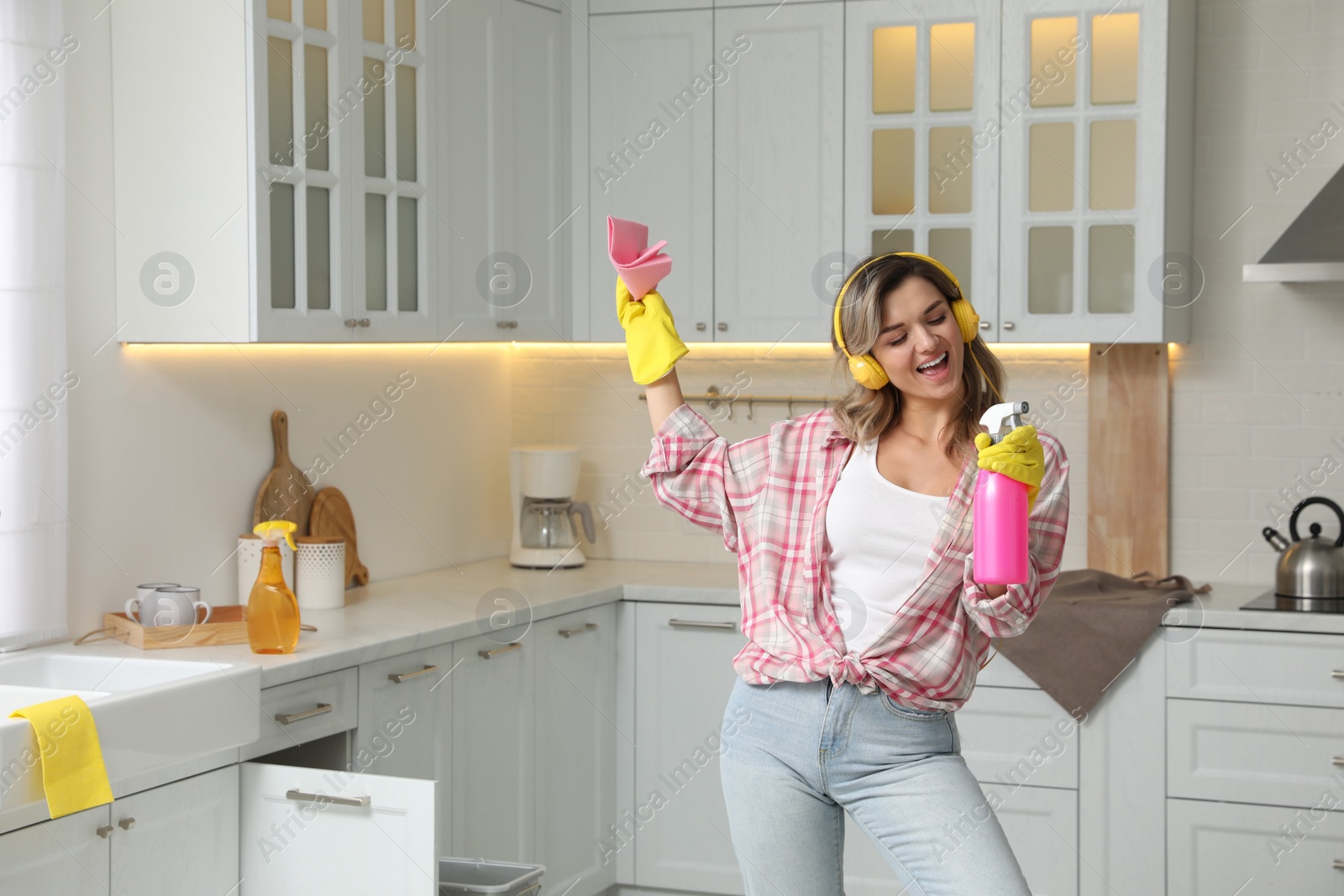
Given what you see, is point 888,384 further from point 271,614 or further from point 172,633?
point 172,633

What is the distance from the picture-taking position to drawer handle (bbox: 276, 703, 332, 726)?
2.50m

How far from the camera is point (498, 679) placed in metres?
3.11

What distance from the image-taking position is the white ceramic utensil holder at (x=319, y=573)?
3.12 meters

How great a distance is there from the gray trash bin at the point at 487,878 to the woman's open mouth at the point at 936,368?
43.3 inches

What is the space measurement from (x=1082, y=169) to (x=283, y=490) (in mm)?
1995

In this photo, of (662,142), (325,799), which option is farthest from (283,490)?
(662,142)

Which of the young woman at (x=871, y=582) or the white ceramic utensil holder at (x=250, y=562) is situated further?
the white ceramic utensil holder at (x=250, y=562)

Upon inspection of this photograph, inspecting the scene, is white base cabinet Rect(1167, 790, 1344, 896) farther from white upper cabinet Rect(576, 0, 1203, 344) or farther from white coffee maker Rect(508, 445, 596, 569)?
white coffee maker Rect(508, 445, 596, 569)

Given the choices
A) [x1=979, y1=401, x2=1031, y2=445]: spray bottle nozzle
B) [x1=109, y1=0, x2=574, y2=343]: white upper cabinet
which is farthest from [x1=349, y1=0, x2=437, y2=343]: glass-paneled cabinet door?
[x1=979, y1=401, x2=1031, y2=445]: spray bottle nozzle

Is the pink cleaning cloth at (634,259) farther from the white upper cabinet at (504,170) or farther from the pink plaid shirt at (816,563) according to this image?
the white upper cabinet at (504,170)

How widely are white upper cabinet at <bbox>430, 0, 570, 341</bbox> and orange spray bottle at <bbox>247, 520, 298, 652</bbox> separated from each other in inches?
34.4

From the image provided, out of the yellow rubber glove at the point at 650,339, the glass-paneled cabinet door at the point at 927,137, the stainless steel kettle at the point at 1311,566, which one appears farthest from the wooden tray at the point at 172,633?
the stainless steel kettle at the point at 1311,566

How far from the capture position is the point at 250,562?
9.93 feet

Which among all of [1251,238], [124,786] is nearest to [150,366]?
[124,786]
